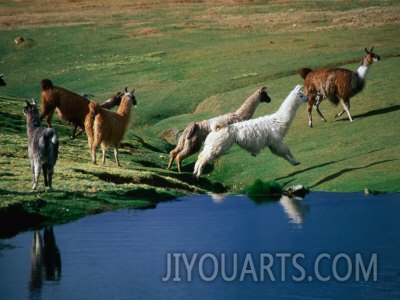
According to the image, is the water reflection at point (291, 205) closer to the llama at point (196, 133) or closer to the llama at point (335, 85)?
the llama at point (196, 133)

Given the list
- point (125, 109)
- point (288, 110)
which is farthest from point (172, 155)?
point (288, 110)

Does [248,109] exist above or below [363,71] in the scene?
below

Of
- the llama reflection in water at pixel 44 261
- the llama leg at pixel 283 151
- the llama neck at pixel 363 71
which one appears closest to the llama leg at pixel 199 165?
the llama leg at pixel 283 151

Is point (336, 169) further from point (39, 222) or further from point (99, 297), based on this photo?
point (99, 297)

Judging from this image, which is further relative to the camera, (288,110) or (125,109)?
(125,109)

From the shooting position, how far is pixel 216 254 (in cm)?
1557

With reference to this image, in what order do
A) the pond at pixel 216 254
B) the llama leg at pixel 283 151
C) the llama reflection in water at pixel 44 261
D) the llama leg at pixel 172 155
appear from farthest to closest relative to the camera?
the llama leg at pixel 172 155, the llama leg at pixel 283 151, the llama reflection in water at pixel 44 261, the pond at pixel 216 254

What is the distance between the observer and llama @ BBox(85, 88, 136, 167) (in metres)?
25.3

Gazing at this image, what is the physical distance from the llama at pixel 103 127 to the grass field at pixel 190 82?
90 cm

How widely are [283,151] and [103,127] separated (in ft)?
18.4

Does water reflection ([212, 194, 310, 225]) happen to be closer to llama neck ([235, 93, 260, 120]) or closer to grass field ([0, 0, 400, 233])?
grass field ([0, 0, 400, 233])

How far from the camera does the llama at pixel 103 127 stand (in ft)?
83.0

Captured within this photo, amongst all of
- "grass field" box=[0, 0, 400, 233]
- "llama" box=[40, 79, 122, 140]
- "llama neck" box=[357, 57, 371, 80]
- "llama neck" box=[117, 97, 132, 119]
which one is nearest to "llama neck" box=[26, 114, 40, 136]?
"grass field" box=[0, 0, 400, 233]

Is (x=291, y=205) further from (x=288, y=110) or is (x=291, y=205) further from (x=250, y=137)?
(x=288, y=110)
